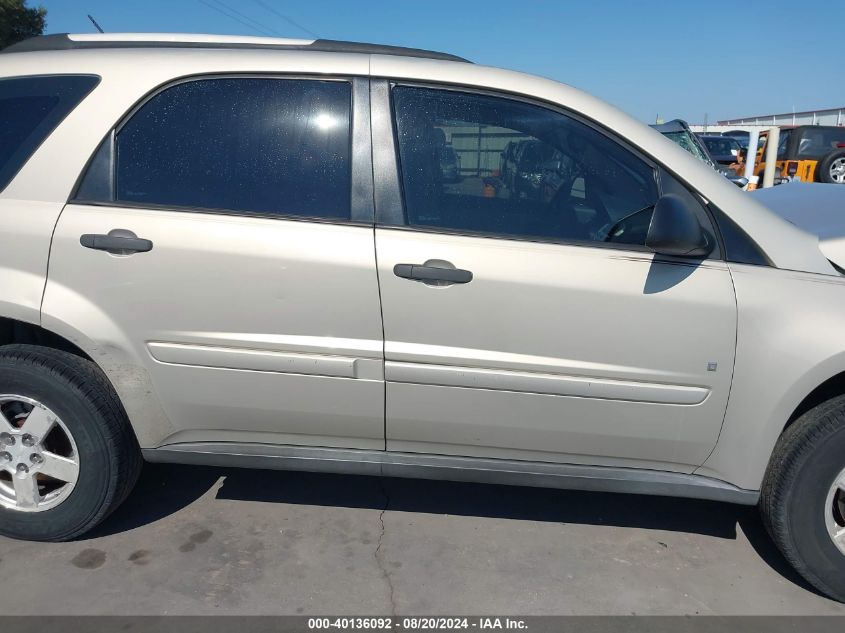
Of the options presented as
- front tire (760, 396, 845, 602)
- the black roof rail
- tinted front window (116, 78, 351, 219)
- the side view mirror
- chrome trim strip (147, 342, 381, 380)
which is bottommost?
front tire (760, 396, 845, 602)

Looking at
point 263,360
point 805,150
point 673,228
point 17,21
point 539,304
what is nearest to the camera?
point 673,228

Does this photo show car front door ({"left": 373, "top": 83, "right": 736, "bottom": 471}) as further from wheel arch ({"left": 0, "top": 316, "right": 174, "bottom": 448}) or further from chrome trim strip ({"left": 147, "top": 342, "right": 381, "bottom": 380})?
wheel arch ({"left": 0, "top": 316, "right": 174, "bottom": 448})

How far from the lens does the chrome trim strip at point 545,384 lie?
2484mm

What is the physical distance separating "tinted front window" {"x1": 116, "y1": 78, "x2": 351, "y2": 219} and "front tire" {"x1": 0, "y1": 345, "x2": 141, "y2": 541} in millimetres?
722

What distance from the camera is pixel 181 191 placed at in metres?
2.61

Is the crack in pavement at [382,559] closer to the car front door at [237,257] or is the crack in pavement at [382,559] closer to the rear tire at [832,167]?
the car front door at [237,257]

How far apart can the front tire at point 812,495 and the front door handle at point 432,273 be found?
1.32 meters

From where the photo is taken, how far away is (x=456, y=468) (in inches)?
105

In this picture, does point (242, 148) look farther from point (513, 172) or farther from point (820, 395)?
point (820, 395)

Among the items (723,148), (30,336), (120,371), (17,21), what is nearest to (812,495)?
(120,371)

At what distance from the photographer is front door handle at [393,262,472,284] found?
2.45m

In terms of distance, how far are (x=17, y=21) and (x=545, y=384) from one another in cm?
2811

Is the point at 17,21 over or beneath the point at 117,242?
over

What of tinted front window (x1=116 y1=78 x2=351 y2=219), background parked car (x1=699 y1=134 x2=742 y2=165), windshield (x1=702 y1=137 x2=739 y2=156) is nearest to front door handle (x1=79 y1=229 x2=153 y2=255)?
tinted front window (x1=116 y1=78 x2=351 y2=219)
